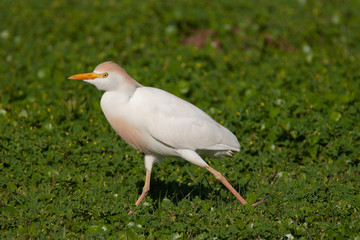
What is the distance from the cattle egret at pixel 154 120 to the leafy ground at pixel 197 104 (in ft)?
1.76

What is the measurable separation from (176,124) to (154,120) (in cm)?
23

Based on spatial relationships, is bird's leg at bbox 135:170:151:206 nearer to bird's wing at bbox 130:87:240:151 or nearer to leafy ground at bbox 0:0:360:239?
leafy ground at bbox 0:0:360:239

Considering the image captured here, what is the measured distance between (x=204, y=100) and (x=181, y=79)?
2.17ft

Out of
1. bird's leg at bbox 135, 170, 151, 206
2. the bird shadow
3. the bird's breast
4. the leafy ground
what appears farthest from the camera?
the bird shadow

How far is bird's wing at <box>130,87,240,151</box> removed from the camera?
4828 millimetres

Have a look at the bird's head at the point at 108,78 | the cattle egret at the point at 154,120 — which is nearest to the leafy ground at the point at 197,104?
the cattle egret at the point at 154,120

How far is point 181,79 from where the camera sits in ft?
26.0

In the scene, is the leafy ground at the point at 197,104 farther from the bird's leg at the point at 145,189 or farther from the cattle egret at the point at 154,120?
the cattle egret at the point at 154,120

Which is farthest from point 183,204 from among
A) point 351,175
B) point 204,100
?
point 204,100

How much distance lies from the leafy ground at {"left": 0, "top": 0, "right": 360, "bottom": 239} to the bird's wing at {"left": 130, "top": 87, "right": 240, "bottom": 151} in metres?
0.57

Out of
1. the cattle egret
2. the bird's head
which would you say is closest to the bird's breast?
the cattle egret

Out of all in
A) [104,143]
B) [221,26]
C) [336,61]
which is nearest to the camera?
[104,143]

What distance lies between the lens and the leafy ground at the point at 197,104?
4.73 meters

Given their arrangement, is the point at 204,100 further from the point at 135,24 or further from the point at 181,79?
the point at 135,24
